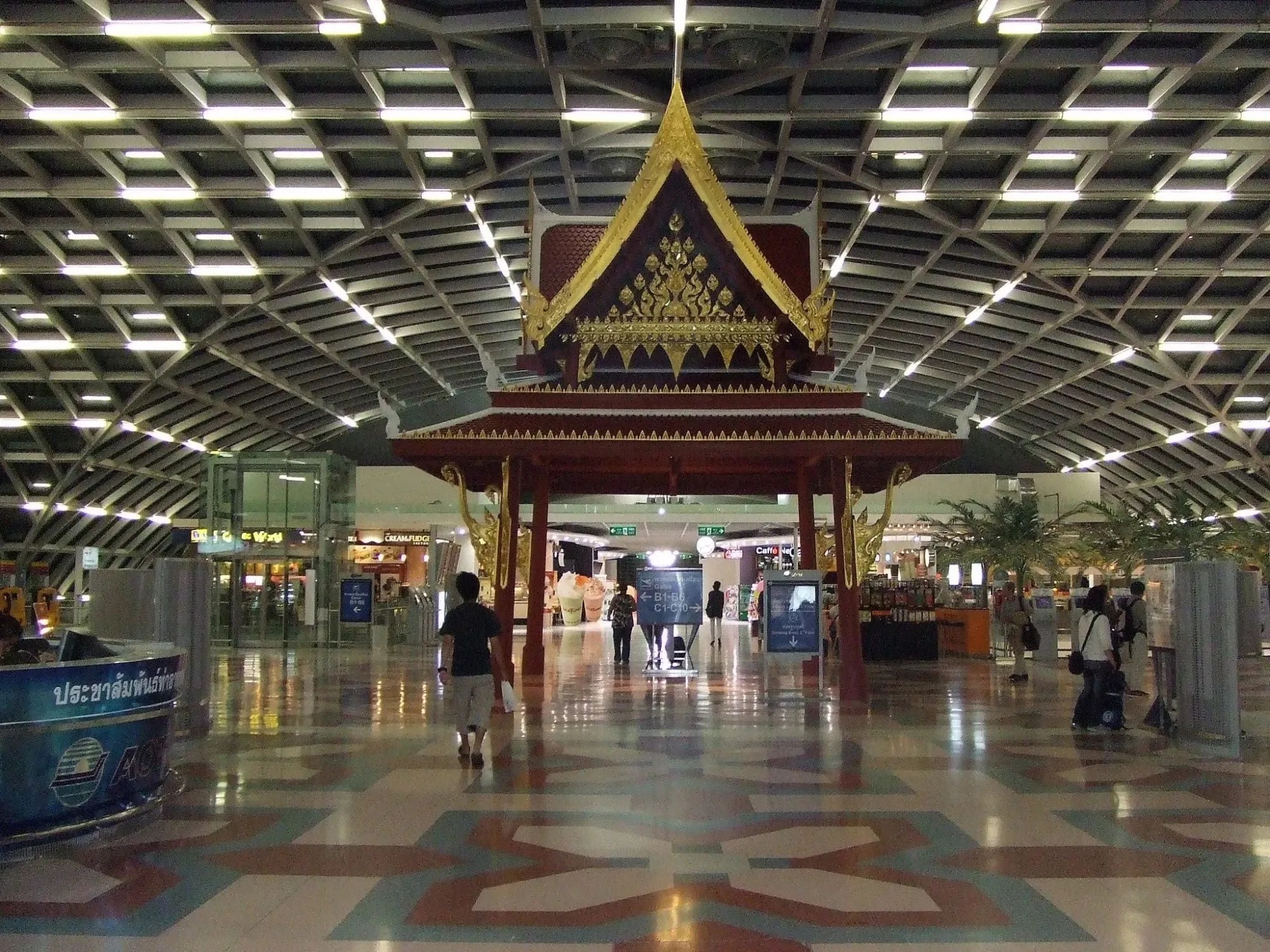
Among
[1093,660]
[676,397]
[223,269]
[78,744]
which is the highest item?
[223,269]

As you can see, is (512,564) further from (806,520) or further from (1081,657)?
(1081,657)

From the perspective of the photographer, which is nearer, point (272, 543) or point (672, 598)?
point (672, 598)

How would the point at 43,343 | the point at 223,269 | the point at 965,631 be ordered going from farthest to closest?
the point at 43,343
the point at 223,269
the point at 965,631

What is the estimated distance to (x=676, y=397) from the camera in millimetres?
18484

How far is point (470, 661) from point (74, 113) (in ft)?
72.7

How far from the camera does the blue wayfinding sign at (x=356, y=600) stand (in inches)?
1256

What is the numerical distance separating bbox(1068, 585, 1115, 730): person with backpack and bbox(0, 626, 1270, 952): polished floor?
40cm

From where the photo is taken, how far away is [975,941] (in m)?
5.59

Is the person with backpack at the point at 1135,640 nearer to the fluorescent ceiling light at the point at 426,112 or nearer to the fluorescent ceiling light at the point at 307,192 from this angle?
the fluorescent ceiling light at the point at 426,112

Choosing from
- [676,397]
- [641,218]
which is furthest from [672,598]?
[641,218]

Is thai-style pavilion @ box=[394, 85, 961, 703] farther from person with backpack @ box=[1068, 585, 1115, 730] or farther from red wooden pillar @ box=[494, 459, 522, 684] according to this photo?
person with backpack @ box=[1068, 585, 1115, 730]

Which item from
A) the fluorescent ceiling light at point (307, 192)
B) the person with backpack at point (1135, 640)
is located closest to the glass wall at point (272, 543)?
the fluorescent ceiling light at point (307, 192)

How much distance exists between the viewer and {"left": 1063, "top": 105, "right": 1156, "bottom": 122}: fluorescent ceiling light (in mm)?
27047

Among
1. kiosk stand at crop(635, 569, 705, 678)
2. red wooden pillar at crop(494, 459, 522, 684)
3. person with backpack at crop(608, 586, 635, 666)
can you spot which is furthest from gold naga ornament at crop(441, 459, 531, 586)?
person with backpack at crop(608, 586, 635, 666)
